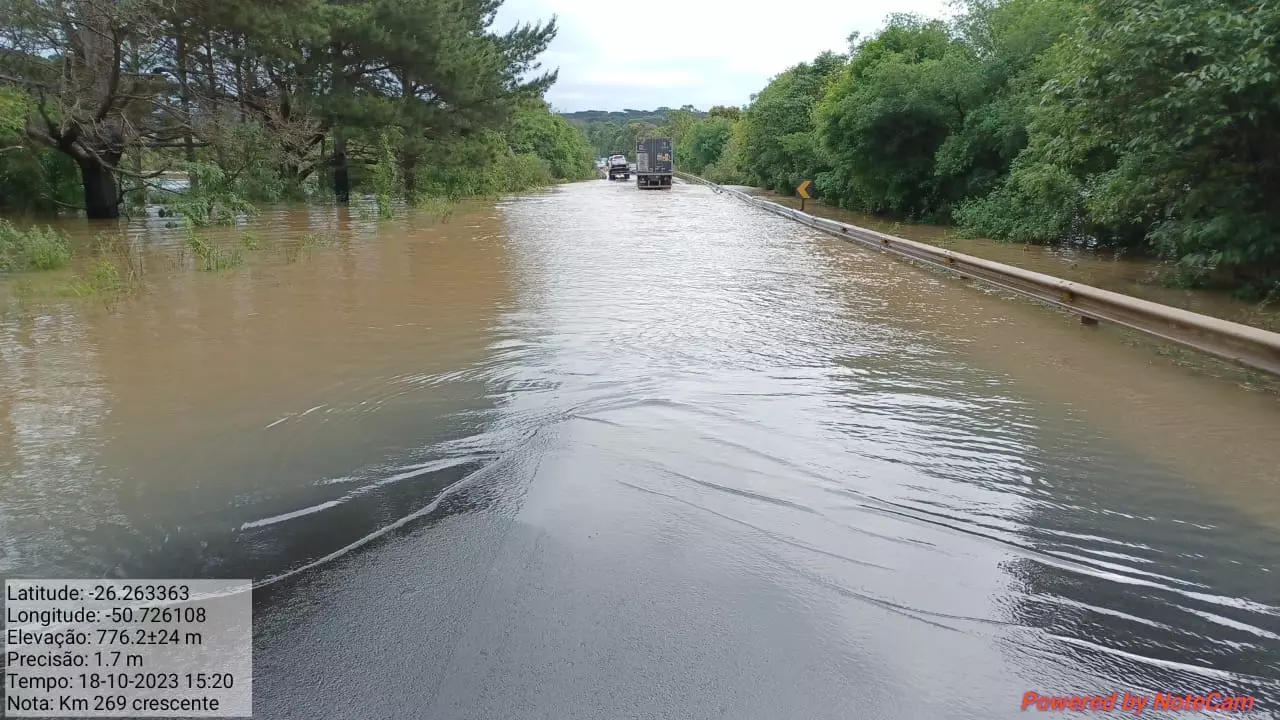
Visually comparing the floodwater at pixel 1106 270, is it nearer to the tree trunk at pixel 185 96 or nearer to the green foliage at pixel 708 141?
the tree trunk at pixel 185 96

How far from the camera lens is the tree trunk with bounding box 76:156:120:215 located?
21.1 meters

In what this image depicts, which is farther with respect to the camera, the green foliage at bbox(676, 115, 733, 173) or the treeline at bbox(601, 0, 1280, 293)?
the green foliage at bbox(676, 115, 733, 173)

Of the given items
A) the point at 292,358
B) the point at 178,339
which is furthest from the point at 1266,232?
the point at 178,339

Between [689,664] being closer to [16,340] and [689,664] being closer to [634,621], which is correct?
[634,621]

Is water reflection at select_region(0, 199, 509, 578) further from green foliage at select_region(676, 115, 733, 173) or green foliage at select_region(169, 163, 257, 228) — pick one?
green foliage at select_region(676, 115, 733, 173)

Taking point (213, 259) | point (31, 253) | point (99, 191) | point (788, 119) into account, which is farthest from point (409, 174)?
point (788, 119)

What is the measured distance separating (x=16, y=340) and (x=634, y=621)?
746cm

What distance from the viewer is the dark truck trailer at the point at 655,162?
58188 mm

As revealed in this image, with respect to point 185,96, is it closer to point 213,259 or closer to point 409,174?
point 213,259

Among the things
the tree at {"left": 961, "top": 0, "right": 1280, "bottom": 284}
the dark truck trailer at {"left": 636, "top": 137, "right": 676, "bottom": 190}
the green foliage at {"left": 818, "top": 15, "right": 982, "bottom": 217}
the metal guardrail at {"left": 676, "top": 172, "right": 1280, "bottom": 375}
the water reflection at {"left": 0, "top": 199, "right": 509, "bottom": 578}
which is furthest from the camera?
the dark truck trailer at {"left": 636, "top": 137, "right": 676, "bottom": 190}

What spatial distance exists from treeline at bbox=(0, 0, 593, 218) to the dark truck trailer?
2229 centimetres

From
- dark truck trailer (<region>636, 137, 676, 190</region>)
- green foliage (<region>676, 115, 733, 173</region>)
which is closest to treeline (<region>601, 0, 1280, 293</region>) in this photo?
dark truck trailer (<region>636, 137, 676, 190</region>)
